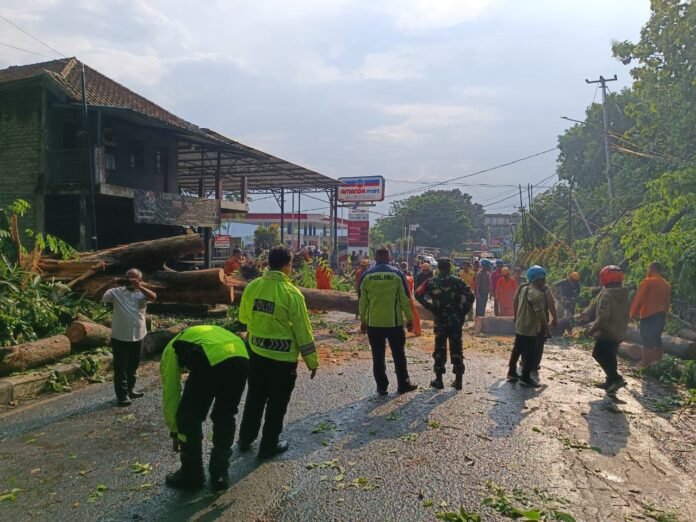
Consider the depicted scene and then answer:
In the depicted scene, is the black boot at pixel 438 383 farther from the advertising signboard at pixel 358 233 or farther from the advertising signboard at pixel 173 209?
the advertising signboard at pixel 358 233

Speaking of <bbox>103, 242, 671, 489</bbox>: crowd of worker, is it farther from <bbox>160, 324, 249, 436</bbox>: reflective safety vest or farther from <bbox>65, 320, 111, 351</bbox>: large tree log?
<bbox>65, 320, 111, 351</bbox>: large tree log

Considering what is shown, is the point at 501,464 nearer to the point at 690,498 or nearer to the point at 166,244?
the point at 690,498

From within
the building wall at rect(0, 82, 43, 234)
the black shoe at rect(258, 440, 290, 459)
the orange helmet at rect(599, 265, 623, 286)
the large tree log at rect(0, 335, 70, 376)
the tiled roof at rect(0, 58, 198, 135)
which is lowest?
the black shoe at rect(258, 440, 290, 459)

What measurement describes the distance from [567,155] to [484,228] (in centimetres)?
6167

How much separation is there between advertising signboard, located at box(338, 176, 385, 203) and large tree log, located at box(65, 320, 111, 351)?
99.6 ft

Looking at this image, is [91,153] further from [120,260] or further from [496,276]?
[496,276]

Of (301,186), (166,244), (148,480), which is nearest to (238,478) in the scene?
(148,480)

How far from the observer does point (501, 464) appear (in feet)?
14.4

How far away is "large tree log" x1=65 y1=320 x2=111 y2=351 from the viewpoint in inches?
312

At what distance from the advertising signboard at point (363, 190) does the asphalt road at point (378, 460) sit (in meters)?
32.0

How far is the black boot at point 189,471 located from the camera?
375 centimetres

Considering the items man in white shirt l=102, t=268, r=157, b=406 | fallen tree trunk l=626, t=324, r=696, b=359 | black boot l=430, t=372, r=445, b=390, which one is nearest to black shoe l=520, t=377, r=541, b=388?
black boot l=430, t=372, r=445, b=390

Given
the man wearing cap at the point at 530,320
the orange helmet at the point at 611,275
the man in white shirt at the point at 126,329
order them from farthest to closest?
the man wearing cap at the point at 530,320 < the orange helmet at the point at 611,275 < the man in white shirt at the point at 126,329

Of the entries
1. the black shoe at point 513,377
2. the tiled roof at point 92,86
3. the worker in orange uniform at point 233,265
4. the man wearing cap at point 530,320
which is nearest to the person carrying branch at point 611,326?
the man wearing cap at point 530,320
